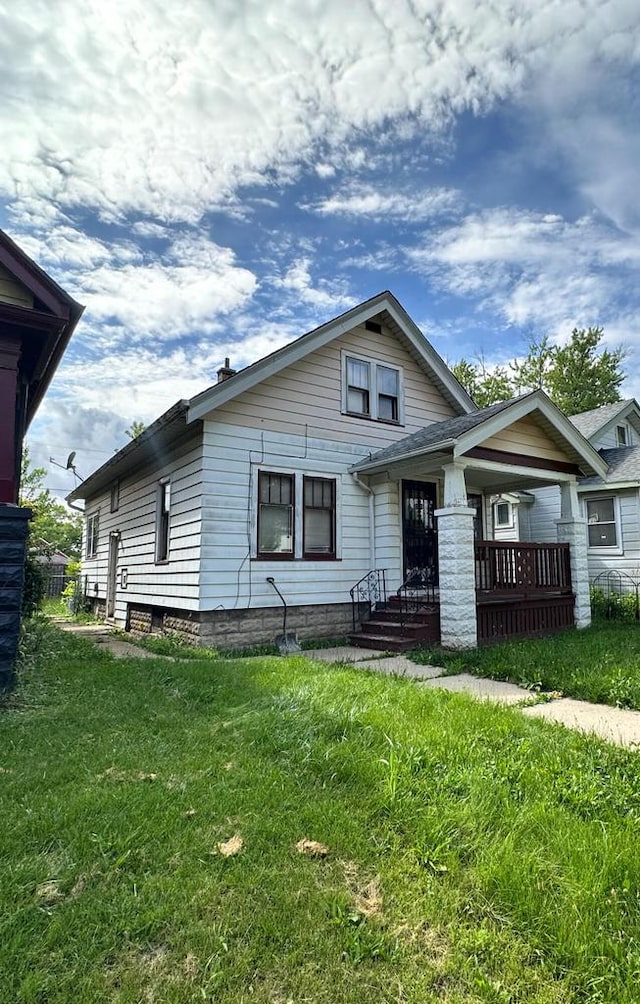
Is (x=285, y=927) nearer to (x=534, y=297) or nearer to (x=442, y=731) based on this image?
(x=442, y=731)

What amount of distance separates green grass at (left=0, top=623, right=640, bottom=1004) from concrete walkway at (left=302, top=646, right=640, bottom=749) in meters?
0.44

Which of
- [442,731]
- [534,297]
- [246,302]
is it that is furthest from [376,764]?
[534,297]

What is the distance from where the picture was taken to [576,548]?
1023 centimetres

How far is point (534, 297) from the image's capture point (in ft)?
49.5

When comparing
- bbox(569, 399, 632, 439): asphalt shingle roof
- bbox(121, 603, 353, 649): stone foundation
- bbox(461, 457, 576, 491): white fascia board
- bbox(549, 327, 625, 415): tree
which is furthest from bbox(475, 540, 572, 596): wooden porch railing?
bbox(549, 327, 625, 415): tree

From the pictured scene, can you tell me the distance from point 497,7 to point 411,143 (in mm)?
2674

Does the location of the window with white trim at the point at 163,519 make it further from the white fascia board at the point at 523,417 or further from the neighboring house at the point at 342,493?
the white fascia board at the point at 523,417

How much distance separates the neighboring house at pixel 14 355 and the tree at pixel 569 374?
22.6 m

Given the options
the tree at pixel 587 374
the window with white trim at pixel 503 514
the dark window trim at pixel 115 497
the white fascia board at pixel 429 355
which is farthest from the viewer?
the tree at pixel 587 374

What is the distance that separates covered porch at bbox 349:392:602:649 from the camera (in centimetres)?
808

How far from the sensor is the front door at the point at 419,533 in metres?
10.3

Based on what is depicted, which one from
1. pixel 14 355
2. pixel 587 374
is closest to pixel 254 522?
pixel 14 355

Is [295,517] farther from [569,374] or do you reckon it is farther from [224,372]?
[569,374]

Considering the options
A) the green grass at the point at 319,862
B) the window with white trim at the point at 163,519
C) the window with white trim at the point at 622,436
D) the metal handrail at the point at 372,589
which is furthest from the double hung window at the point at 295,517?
the window with white trim at the point at 622,436
